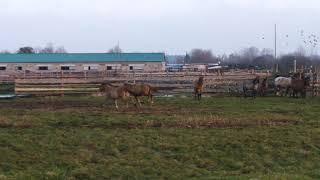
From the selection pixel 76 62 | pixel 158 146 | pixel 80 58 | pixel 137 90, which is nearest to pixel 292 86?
pixel 137 90

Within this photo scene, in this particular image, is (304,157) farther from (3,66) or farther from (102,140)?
(3,66)

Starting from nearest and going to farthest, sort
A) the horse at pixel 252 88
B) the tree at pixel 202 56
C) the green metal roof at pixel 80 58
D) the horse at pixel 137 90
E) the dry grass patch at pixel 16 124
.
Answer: the dry grass patch at pixel 16 124 → the horse at pixel 137 90 → the horse at pixel 252 88 → the green metal roof at pixel 80 58 → the tree at pixel 202 56

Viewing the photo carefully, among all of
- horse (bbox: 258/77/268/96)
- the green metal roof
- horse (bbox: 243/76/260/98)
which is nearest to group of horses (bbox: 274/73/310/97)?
horse (bbox: 258/77/268/96)

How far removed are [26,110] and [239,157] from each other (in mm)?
11806

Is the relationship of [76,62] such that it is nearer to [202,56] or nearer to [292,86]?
[292,86]

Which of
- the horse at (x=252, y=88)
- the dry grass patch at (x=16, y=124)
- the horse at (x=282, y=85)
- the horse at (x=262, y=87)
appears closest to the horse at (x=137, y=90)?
the dry grass patch at (x=16, y=124)

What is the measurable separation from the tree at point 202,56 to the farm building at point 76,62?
244 ft

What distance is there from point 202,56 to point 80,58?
89.1 meters

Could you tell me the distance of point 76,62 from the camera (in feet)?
316

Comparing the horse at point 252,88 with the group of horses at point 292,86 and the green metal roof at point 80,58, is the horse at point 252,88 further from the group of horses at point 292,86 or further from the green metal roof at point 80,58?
the green metal roof at point 80,58

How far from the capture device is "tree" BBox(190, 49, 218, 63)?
173575 millimetres

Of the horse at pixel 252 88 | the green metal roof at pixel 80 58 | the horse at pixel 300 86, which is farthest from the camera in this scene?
the green metal roof at pixel 80 58

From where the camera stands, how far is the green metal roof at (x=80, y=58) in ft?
316

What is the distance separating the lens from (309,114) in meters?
23.8
